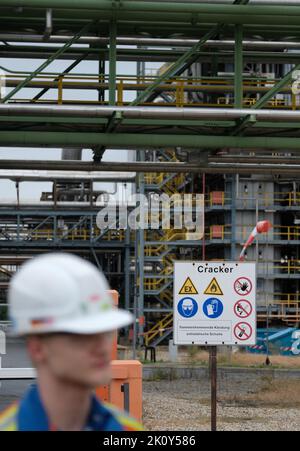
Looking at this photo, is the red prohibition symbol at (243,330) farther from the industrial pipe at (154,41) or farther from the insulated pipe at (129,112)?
the industrial pipe at (154,41)

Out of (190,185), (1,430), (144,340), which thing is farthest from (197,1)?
(190,185)

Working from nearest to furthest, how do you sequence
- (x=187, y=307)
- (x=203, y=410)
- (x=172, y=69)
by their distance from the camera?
(x=187, y=307)
(x=172, y=69)
(x=203, y=410)

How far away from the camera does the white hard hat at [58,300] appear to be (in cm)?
188

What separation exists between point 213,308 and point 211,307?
0.03 m

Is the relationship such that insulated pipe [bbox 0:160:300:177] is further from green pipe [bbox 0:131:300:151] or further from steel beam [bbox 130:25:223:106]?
steel beam [bbox 130:25:223:106]

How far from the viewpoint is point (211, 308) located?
35.6ft

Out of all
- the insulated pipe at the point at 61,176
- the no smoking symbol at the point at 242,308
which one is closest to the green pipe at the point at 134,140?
the no smoking symbol at the point at 242,308

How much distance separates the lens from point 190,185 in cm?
4216

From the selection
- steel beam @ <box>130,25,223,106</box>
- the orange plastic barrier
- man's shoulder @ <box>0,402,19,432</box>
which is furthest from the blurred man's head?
steel beam @ <box>130,25,223,106</box>

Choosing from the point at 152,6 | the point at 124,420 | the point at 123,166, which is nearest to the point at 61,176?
the point at 123,166

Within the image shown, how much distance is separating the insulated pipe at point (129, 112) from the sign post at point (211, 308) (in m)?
4.76

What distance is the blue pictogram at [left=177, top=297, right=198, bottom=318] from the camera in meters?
10.8

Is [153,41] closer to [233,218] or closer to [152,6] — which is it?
[152,6]
